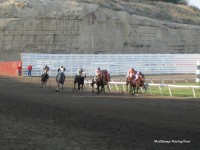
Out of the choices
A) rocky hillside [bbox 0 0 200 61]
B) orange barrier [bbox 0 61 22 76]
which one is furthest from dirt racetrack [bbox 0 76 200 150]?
rocky hillside [bbox 0 0 200 61]

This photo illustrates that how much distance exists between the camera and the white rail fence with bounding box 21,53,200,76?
2489 inches

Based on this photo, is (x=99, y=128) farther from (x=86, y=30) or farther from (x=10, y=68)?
(x=86, y=30)

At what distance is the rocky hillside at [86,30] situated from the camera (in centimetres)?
7569

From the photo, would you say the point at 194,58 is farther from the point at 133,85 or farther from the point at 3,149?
the point at 3,149

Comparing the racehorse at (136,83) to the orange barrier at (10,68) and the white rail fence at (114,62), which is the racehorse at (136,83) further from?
the orange barrier at (10,68)

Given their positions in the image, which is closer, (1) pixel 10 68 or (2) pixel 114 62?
(1) pixel 10 68

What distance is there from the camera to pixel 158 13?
305 ft

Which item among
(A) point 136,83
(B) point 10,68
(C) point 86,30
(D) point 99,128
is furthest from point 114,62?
(D) point 99,128

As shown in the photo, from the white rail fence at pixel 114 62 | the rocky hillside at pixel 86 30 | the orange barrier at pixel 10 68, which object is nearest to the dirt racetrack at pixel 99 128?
the white rail fence at pixel 114 62

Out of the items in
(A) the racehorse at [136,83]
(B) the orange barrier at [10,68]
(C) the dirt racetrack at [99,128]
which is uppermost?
(B) the orange barrier at [10,68]

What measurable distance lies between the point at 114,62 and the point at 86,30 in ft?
46.8

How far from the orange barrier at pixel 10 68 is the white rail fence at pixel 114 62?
136 cm

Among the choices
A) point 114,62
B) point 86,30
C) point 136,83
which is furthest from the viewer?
point 86,30

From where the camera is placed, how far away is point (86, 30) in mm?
79438
